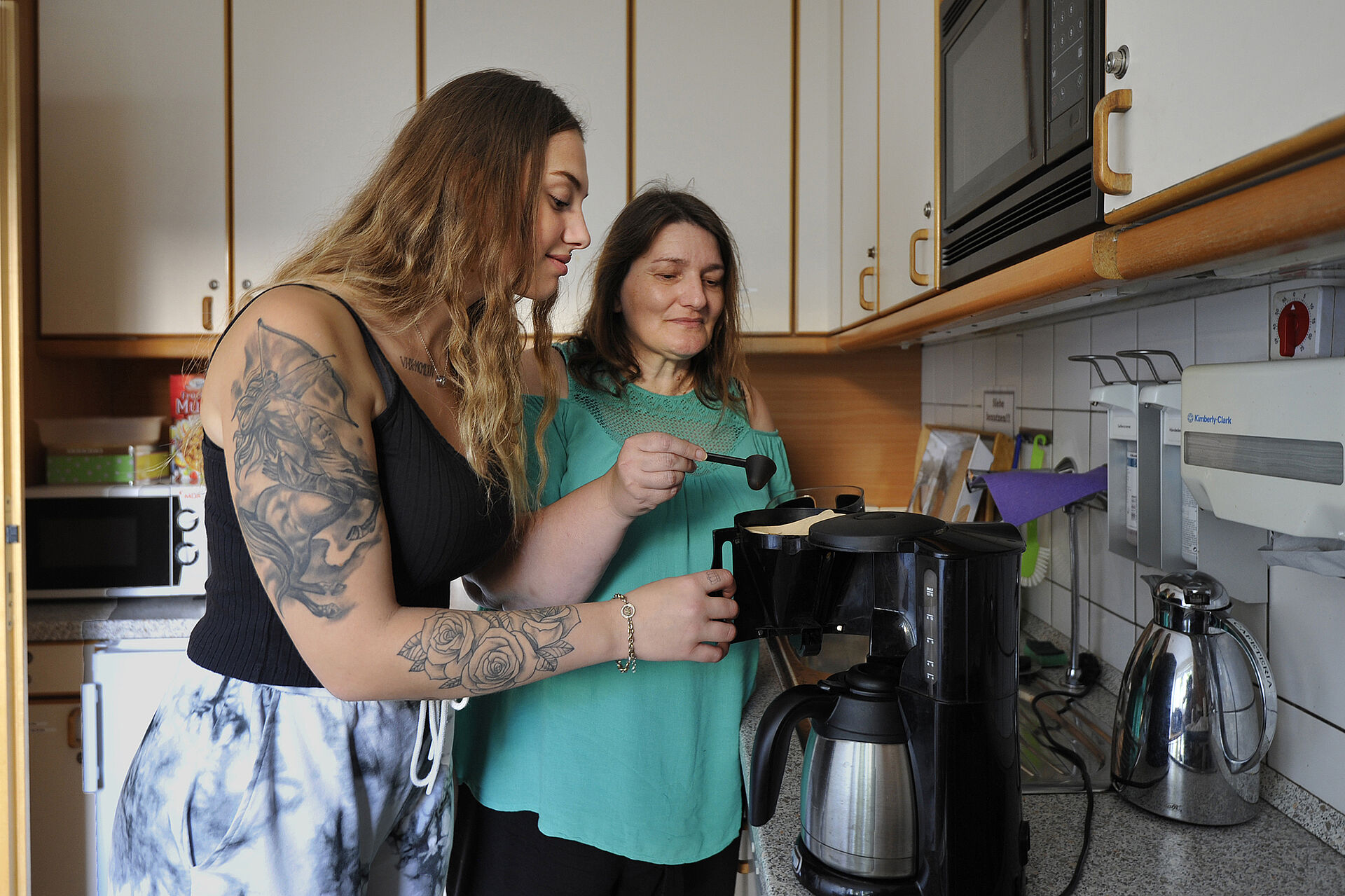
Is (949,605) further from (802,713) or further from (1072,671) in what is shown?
(1072,671)

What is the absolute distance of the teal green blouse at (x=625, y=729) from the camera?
1.12 metres

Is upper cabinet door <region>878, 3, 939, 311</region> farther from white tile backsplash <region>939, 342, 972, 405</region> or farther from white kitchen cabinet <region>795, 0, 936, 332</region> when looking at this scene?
white tile backsplash <region>939, 342, 972, 405</region>

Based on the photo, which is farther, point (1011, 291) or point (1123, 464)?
point (1123, 464)

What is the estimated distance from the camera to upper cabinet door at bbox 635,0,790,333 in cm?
208

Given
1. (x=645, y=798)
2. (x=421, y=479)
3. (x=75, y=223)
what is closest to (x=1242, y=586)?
(x=645, y=798)

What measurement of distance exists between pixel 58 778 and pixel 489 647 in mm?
1668

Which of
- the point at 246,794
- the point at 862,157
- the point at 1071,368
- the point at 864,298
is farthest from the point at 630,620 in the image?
the point at 862,157

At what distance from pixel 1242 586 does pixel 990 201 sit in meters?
0.54

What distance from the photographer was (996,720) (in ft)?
2.32

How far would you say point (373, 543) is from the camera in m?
0.72

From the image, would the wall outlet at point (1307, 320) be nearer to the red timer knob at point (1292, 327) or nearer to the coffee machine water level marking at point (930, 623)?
the red timer knob at point (1292, 327)

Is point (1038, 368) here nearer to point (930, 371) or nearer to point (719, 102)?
point (930, 371)

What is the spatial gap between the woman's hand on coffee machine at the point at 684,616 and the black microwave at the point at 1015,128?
0.50m

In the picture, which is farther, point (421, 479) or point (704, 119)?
point (704, 119)
